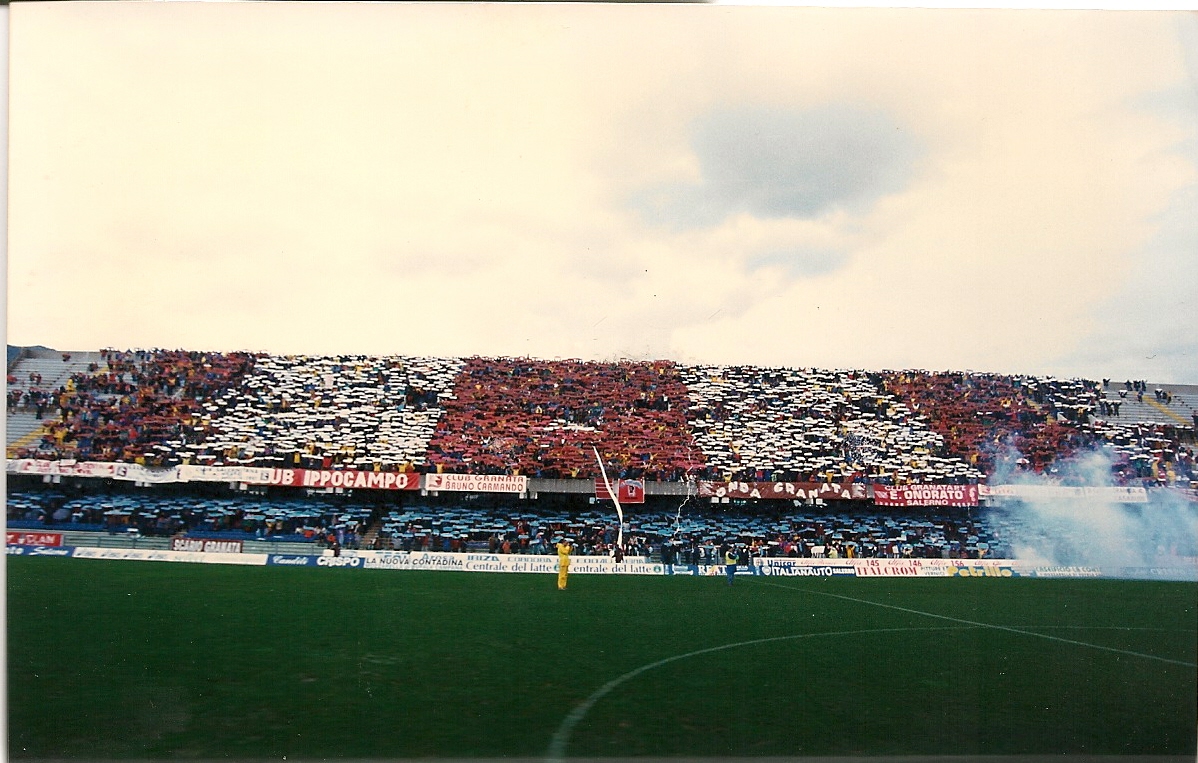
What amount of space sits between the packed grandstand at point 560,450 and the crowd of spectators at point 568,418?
0.05 meters

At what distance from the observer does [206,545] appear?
1834cm

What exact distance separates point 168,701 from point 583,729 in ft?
13.0

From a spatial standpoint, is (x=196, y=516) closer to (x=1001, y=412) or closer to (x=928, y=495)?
(x=928, y=495)

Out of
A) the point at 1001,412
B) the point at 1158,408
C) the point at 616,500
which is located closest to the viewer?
the point at 616,500

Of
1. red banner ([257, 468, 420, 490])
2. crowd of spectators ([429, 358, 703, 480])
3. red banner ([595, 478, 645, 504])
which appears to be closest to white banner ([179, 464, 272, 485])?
red banner ([257, 468, 420, 490])

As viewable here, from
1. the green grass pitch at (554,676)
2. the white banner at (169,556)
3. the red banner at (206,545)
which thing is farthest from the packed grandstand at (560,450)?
the green grass pitch at (554,676)

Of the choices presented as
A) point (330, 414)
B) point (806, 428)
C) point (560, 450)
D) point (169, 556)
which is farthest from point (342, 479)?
point (806, 428)

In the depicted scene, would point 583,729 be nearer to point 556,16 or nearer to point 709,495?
point 556,16

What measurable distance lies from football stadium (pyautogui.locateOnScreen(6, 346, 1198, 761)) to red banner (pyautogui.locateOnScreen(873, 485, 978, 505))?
87 mm

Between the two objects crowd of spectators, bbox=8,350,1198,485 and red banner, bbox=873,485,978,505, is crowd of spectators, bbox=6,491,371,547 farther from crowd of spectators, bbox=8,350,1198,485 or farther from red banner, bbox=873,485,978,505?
red banner, bbox=873,485,978,505

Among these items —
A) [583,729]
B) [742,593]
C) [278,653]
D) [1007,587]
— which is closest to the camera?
[583,729]

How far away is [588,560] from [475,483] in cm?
293

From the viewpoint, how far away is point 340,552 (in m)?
18.2

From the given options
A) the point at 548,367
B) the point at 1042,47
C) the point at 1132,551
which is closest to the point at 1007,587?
the point at 1132,551
